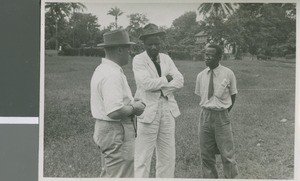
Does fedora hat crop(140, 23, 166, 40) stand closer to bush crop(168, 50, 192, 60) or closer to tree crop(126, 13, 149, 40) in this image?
tree crop(126, 13, 149, 40)

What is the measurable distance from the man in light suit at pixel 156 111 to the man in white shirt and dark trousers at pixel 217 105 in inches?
7.5

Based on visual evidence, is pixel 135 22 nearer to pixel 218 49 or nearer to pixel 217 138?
pixel 218 49

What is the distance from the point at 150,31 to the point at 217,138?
0.85 meters

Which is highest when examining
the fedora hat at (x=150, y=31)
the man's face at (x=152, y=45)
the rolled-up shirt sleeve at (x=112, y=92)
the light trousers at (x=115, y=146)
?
the fedora hat at (x=150, y=31)

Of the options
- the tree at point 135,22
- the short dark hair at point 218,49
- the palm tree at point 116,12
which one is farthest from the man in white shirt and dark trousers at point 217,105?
the palm tree at point 116,12

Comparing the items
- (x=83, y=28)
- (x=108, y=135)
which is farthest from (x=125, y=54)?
(x=108, y=135)

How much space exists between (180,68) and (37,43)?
971 millimetres

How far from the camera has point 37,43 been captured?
3029 mm

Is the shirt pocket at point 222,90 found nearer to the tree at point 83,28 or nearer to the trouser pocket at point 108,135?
the trouser pocket at point 108,135

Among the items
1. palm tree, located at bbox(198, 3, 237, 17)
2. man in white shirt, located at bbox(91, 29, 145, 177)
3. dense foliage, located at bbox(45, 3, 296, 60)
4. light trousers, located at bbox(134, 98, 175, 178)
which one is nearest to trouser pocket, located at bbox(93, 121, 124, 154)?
man in white shirt, located at bbox(91, 29, 145, 177)

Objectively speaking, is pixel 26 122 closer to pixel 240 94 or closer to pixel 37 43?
pixel 37 43

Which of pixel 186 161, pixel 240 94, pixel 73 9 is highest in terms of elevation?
pixel 73 9

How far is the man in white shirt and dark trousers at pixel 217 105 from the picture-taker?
3029 millimetres

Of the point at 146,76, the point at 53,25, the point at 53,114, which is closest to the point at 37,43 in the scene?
the point at 53,25
